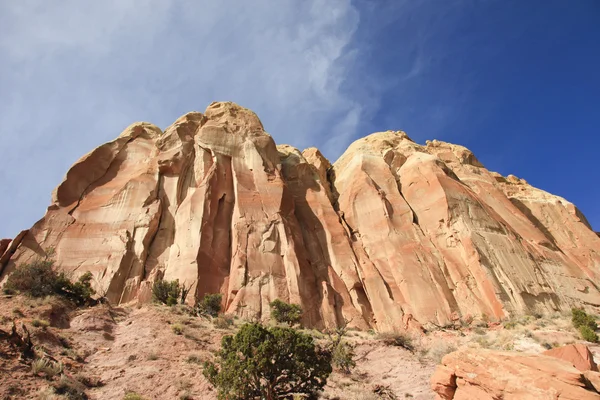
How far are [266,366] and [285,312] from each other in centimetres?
1370

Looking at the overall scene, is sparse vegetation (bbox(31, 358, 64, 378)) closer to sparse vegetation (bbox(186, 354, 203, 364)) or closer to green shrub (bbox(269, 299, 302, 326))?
sparse vegetation (bbox(186, 354, 203, 364))

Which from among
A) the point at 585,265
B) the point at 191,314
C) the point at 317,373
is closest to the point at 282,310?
the point at 191,314

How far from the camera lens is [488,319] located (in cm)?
2672

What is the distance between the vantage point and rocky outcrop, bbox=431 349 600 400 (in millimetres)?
7164

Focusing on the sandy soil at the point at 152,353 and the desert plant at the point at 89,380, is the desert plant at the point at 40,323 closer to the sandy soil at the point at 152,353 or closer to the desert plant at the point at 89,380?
the sandy soil at the point at 152,353

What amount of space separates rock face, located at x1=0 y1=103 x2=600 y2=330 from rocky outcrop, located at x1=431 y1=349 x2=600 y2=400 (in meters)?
16.9

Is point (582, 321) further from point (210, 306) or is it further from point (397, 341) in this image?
point (210, 306)

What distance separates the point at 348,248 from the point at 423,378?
19.7 metres

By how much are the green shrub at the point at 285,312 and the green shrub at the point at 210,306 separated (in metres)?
3.16

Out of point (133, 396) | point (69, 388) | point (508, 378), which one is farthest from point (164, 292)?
point (508, 378)

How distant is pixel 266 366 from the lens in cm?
1098

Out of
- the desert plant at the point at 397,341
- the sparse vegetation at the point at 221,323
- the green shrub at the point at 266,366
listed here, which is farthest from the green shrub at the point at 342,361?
the sparse vegetation at the point at 221,323

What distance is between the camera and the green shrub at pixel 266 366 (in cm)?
1077

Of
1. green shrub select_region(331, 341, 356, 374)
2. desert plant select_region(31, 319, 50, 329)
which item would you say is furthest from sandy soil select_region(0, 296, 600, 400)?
green shrub select_region(331, 341, 356, 374)
